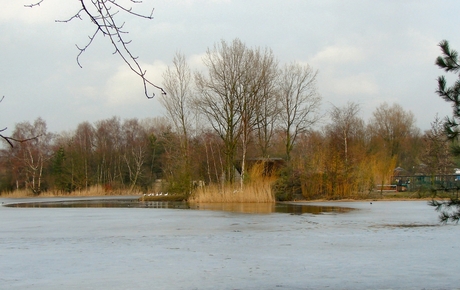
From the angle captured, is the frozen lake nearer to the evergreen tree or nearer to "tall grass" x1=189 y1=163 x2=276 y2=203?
the evergreen tree

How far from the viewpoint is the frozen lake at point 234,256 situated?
7262 millimetres

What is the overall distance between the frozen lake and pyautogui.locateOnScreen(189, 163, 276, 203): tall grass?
11568 mm

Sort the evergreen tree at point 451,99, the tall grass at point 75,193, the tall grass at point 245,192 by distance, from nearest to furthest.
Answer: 1. the evergreen tree at point 451,99
2. the tall grass at point 245,192
3. the tall grass at point 75,193

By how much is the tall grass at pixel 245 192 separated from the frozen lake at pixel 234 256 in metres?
11.6

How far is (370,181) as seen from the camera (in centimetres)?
3123

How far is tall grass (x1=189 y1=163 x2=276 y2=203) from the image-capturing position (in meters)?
26.9

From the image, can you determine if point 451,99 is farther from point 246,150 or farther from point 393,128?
point 393,128

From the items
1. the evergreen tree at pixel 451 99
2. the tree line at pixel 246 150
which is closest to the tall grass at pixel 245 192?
the tree line at pixel 246 150

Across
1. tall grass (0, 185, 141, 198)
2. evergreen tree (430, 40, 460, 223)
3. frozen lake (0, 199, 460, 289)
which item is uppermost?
evergreen tree (430, 40, 460, 223)

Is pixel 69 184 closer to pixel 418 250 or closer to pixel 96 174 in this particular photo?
pixel 96 174

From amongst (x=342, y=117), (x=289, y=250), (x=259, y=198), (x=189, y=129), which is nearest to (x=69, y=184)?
(x=189, y=129)

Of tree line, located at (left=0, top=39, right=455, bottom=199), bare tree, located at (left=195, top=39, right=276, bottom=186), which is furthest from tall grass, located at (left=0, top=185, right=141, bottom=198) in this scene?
bare tree, located at (left=195, top=39, right=276, bottom=186)

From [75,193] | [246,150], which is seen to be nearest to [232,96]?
[246,150]

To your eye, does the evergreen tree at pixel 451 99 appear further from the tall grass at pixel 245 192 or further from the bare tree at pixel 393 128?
the bare tree at pixel 393 128
